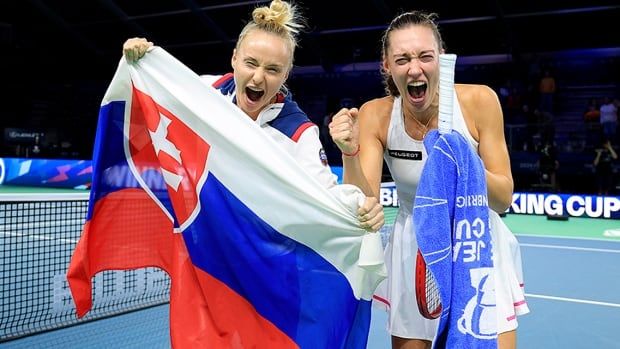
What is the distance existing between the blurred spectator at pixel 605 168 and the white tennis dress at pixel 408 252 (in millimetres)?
10936

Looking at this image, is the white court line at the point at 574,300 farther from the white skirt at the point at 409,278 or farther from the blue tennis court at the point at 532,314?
the white skirt at the point at 409,278

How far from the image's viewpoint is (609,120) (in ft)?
43.0

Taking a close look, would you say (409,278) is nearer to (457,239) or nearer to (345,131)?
(457,239)

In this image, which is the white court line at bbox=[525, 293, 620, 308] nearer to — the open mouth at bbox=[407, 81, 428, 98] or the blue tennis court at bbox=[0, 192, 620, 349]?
the blue tennis court at bbox=[0, 192, 620, 349]

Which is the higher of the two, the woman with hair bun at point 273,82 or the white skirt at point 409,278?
the woman with hair bun at point 273,82

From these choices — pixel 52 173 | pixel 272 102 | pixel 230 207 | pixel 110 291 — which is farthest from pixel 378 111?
pixel 52 173

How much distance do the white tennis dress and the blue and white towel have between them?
338 mm

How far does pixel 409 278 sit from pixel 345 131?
0.74 metres

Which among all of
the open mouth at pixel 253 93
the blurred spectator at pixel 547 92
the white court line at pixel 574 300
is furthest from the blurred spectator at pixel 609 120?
the open mouth at pixel 253 93

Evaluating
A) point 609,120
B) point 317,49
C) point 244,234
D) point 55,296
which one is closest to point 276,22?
point 244,234

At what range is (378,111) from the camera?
2318mm

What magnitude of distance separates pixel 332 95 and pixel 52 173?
8922 mm

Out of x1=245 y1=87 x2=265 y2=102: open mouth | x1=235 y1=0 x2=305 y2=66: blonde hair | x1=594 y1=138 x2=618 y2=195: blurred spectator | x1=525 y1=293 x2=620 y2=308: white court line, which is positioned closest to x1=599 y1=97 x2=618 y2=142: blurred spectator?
x1=594 y1=138 x2=618 y2=195: blurred spectator

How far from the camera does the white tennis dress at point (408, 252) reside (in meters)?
2.13
